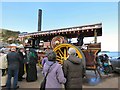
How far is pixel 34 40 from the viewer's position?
12.7 metres

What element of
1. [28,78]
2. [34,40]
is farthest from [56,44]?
[34,40]

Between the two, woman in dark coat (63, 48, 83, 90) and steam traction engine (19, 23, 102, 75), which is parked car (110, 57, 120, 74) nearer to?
steam traction engine (19, 23, 102, 75)

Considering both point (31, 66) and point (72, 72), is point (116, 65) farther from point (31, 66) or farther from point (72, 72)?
point (72, 72)

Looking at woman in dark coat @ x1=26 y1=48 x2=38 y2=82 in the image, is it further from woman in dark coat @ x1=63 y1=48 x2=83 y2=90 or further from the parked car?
the parked car

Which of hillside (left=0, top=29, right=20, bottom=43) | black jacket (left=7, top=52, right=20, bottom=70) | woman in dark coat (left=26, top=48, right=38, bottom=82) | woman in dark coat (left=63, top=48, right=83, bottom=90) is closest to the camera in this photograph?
woman in dark coat (left=63, top=48, right=83, bottom=90)

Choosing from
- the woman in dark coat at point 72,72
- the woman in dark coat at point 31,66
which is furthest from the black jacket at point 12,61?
the woman in dark coat at point 72,72

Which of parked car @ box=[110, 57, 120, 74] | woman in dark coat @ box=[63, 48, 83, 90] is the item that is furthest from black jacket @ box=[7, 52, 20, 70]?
parked car @ box=[110, 57, 120, 74]

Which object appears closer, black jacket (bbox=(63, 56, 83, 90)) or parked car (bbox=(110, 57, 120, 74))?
black jacket (bbox=(63, 56, 83, 90))

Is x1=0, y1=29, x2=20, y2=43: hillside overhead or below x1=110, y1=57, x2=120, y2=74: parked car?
overhead

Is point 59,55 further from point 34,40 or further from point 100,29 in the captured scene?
point 34,40

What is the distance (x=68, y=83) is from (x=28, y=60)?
508 centimetres

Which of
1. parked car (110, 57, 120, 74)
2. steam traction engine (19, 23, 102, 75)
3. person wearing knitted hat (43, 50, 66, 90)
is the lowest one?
parked car (110, 57, 120, 74)

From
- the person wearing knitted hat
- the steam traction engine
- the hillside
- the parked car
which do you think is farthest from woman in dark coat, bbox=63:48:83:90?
the hillside

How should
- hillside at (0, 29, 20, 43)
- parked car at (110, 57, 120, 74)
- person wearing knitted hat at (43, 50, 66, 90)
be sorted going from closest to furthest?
Result: person wearing knitted hat at (43, 50, 66, 90)
parked car at (110, 57, 120, 74)
hillside at (0, 29, 20, 43)
